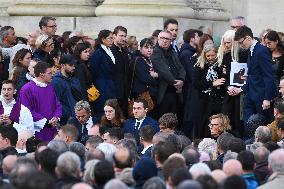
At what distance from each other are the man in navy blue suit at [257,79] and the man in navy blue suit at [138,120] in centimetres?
139

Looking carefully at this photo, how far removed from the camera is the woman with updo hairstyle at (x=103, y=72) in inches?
823

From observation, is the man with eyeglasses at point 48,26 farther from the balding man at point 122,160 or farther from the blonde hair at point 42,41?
the balding man at point 122,160

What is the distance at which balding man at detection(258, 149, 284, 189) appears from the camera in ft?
45.4

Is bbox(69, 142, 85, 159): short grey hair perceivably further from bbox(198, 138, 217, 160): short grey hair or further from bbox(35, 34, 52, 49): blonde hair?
bbox(35, 34, 52, 49): blonde hair

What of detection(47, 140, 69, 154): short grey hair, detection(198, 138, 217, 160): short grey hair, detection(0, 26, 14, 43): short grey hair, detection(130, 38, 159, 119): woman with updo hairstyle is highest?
detection(0, 26, 14, 43): short grey hair

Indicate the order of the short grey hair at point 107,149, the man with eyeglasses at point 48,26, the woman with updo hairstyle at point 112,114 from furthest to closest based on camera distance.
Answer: the man with eyeglasses at point 48,26 < the woman with updo hairstyle at point 112,114 < the short grey hair at point 107,149

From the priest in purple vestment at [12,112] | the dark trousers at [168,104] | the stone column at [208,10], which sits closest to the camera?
the priest in purple vestment at [12,112]

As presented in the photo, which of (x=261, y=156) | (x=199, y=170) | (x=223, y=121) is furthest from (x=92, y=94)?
(x=199, y=170)

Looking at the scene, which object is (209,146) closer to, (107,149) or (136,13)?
(107,149)

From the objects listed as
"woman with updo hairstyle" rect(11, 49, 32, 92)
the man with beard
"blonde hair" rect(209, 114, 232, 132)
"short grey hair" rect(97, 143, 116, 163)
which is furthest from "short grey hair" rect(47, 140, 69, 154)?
"woman with updo hairstyle" rect(11, 49, 32, 92)

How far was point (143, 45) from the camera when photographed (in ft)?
69.7

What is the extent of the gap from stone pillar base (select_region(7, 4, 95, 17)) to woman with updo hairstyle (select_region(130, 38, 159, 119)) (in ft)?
11.5

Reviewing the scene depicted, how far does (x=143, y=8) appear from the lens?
23.6 m

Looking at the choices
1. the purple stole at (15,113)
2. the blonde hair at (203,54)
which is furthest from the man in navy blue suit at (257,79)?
the purple stole at (15,113)
